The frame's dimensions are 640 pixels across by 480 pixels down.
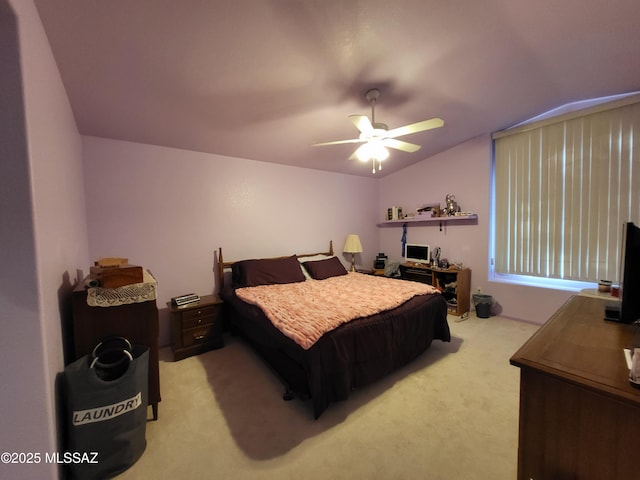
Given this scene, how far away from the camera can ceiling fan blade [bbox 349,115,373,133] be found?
1.81m

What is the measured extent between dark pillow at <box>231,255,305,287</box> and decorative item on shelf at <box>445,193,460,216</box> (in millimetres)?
2486

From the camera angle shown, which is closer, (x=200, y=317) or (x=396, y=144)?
(x=396, y=144)

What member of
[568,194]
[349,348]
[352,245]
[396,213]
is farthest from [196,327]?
[568,194]

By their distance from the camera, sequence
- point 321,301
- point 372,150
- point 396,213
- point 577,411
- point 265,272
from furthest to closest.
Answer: point 396,213
point 265,272
point 321,301
point 372,150
point 577,411

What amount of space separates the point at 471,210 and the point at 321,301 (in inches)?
112

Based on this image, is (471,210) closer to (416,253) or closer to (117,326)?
(416,253)

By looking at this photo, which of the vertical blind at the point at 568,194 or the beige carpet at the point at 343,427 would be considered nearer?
the beige carpet at the point at 343,427

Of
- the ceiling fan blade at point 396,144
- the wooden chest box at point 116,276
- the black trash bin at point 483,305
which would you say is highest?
the ceiling fan blade at point 396,144

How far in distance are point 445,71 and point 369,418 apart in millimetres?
2764

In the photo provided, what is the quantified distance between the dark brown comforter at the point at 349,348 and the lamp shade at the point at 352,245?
6.01 feet

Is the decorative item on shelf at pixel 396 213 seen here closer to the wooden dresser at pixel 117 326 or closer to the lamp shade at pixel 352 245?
the lamp shade at pixel 352 245

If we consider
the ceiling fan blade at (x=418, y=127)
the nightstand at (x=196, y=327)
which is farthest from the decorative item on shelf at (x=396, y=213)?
the nightstand at (x=196, y=327)

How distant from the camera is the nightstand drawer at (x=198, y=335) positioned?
2.59 metres

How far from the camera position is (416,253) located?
14.2 ft
